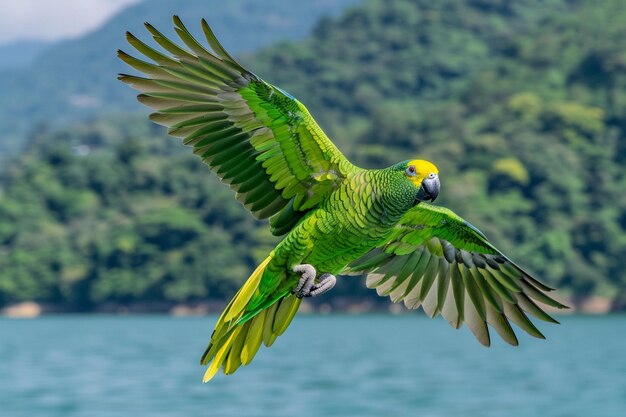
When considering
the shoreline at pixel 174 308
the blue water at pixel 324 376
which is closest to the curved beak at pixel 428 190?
the blue water at pixel 324 376

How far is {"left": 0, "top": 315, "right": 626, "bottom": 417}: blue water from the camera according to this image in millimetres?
34281

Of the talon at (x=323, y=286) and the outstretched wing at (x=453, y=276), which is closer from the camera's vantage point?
the talon at (x=323, y=286)

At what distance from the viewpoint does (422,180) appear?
7.95 meters

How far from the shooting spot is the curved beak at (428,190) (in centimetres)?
792

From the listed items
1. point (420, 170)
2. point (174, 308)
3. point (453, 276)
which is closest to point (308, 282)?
point (420, 170)

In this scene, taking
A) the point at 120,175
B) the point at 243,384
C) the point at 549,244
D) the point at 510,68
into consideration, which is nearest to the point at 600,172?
the point at 549,244

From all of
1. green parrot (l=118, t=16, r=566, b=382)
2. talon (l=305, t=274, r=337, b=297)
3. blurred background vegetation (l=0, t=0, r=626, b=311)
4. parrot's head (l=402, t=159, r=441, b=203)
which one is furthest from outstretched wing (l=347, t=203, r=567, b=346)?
blurred background vegetation (l=0, t=0, r=626, b=311)

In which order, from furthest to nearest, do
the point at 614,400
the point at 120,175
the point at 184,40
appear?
the point at 120,175, the point at 614,400, the point at 184,40

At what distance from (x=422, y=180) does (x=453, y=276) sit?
2396 millimetres

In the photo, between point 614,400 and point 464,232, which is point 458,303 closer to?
point 464,232

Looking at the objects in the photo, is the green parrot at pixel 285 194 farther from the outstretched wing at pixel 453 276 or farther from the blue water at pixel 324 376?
the blue water at pixel 324 376

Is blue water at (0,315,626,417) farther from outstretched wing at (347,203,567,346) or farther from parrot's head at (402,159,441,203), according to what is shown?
parrot's head at (402,159,441,203)

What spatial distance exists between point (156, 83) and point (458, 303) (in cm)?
299

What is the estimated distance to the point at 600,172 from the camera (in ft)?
287
